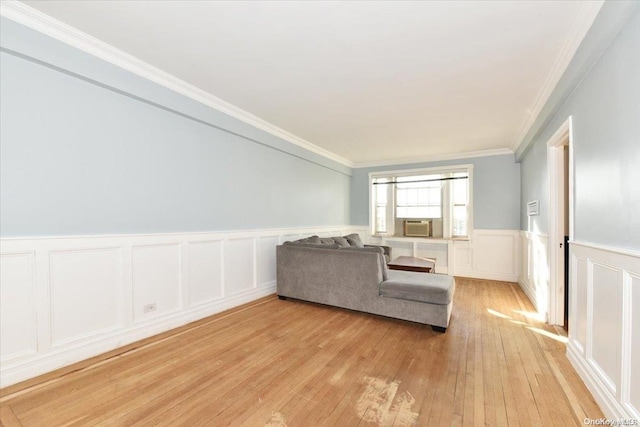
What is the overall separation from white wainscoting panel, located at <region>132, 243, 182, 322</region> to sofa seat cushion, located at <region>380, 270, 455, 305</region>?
2.31m

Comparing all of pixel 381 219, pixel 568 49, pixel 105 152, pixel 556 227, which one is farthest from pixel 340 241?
pixel 568 49

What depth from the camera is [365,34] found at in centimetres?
222

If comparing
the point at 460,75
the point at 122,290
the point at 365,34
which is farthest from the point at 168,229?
the point at 460,75

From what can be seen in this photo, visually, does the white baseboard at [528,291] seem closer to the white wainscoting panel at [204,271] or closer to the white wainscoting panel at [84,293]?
the white wainscoting panel at [204,271]

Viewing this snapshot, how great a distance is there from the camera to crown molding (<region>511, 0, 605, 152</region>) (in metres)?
1.82

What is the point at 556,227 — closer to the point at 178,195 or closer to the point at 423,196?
the point at 423,196

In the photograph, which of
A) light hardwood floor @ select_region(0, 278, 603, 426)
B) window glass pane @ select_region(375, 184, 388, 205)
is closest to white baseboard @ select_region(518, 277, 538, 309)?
light hardwood floor @ select_region(0, 278, 603, 426)

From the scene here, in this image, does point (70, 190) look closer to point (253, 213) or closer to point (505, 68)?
point (253, 213)

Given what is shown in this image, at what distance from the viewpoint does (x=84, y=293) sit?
2369mm

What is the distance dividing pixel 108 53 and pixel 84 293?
2052 millimetres

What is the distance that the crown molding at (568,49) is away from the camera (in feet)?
5.97

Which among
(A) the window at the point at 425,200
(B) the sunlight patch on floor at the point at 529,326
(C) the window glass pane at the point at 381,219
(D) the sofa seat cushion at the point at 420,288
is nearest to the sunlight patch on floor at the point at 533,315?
(B) the sunlight patch on floor at the point at 529,326

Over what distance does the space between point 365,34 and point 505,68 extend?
57.6 inches

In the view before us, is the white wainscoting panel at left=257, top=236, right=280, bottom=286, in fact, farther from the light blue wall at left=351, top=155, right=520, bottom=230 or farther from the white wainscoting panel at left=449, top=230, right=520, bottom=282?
the light blue wall at left=351, top=155, right=520, bottom=230
